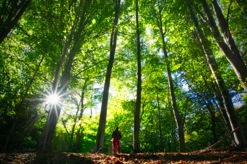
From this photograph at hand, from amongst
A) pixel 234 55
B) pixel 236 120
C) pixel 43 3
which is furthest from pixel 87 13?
pixel 236 120

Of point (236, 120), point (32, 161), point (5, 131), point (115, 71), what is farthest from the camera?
point (115, 71)

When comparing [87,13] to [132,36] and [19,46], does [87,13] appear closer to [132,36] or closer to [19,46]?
[132,36]

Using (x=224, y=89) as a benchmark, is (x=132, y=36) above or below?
above

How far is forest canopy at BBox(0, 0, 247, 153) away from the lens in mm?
8703

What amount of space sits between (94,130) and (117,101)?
3818 millimetres

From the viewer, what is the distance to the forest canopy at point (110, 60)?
28.6 ft

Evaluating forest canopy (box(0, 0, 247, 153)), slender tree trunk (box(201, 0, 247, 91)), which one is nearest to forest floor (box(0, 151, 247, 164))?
forest canopy (box(0, 0, 247, 153))

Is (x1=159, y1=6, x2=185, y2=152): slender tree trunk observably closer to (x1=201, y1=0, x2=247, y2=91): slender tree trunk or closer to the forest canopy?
the forest canopy

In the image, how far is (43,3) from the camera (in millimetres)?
10953

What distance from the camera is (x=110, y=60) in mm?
12406

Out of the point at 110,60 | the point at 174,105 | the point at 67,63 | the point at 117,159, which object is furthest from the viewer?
the point at 174,105

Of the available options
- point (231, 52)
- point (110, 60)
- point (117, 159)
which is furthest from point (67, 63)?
point (231, 52)

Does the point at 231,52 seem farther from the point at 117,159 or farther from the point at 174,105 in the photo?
the point at 174,105

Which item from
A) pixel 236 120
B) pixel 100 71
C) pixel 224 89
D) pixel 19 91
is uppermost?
pixel 100 71
